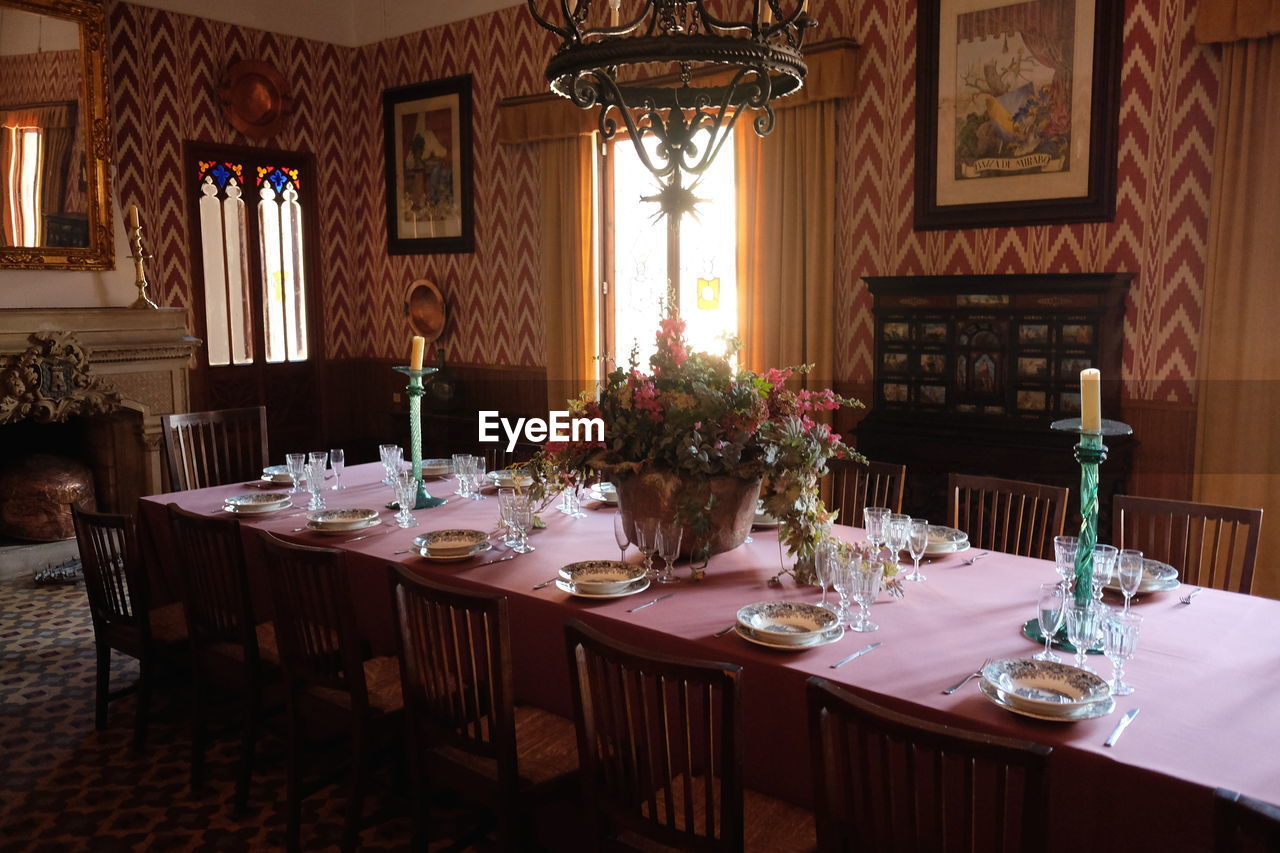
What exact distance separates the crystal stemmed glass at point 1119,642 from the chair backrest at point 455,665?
115cm

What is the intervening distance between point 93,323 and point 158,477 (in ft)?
3.16

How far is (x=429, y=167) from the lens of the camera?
23.0ft

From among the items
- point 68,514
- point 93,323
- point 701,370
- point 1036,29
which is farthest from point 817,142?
point 68,514

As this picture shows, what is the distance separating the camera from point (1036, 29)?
4336 millimetres

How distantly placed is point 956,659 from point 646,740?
0.69 m

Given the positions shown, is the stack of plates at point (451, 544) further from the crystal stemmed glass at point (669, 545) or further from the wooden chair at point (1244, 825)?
the wooden chair at point (1244, 825)

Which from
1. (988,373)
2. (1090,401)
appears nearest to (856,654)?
(1090,401)

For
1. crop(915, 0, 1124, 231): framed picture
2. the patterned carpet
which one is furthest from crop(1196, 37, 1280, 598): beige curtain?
the patterned carpet

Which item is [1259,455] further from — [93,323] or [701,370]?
[93,323]

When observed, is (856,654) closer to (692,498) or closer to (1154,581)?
(692,498)

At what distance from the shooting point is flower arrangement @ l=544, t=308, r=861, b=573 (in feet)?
8.17

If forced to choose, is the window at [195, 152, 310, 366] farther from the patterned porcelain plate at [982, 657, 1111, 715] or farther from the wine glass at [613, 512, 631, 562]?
the patterned porcelain plate at [982, 657, 1111, 715]

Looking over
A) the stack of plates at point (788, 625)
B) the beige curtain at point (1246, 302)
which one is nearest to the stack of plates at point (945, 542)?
the stack of plates at point (788, 625)

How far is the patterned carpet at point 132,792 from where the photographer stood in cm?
271
